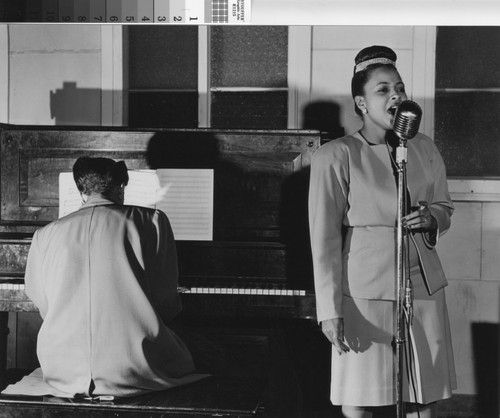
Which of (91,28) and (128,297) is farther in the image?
(91,28)

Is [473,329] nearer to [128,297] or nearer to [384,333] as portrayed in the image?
[384,333]

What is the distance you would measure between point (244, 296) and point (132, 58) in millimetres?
2002

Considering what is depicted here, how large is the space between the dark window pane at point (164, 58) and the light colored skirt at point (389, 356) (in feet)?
8.39

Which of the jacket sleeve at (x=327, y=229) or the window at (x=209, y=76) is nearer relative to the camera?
the jacket sleeve at (x=327, y=229)

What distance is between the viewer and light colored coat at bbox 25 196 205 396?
2.96m

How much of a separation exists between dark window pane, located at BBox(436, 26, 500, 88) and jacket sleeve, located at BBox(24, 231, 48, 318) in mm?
2718

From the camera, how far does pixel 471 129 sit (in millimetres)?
4680

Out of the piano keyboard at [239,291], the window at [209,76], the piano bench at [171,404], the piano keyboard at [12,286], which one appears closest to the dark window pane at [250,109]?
the window at [209,76]

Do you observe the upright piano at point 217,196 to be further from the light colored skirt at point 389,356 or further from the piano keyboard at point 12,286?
the light colored skirt at point 389,356

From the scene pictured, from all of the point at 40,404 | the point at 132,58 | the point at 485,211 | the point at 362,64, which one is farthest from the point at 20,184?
the point at 485,211

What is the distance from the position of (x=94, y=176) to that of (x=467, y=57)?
105 inches

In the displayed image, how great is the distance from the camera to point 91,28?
4.82m

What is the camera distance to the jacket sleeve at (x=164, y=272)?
10.0 feet

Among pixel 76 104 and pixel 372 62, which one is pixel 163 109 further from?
pixel 372 62
